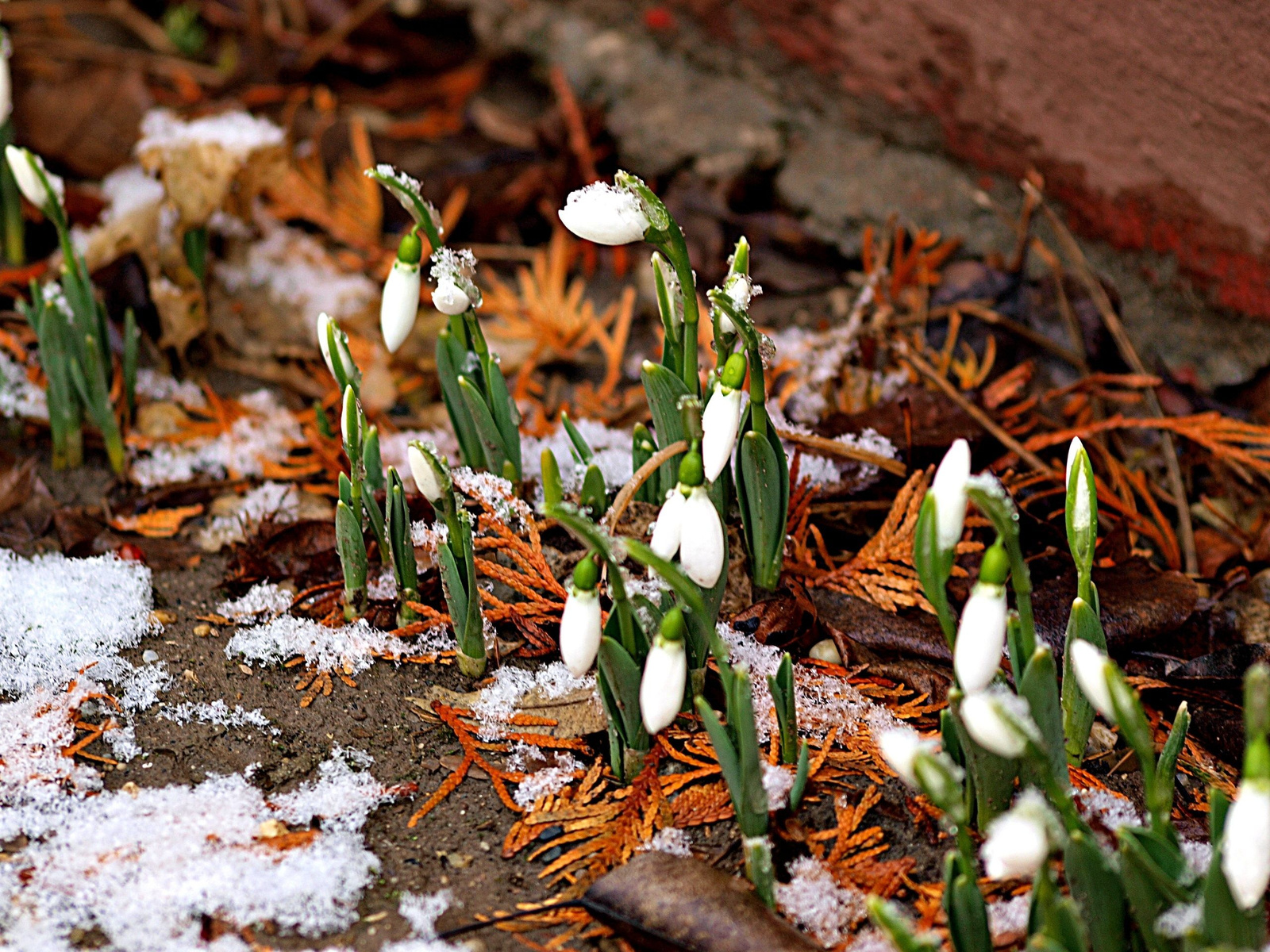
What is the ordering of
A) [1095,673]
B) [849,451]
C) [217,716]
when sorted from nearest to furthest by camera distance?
1. [1095,673]
2. [217,716]
3. [849,451]

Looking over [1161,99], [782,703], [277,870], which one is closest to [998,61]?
[1161,99]

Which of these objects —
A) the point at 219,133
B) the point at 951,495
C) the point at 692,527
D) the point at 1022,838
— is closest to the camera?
the point at 1022,838

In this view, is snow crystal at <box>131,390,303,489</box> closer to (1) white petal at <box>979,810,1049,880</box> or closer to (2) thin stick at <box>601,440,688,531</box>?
(2) thin stick at <box>601,440,688,531</box>

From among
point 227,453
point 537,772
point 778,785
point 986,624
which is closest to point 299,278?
point 227,453

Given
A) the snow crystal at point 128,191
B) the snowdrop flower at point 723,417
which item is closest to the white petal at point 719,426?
the snowdrop flower at point 723,417

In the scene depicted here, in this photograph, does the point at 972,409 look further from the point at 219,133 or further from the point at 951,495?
the point at 219,133

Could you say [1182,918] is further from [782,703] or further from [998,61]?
[998,61]
